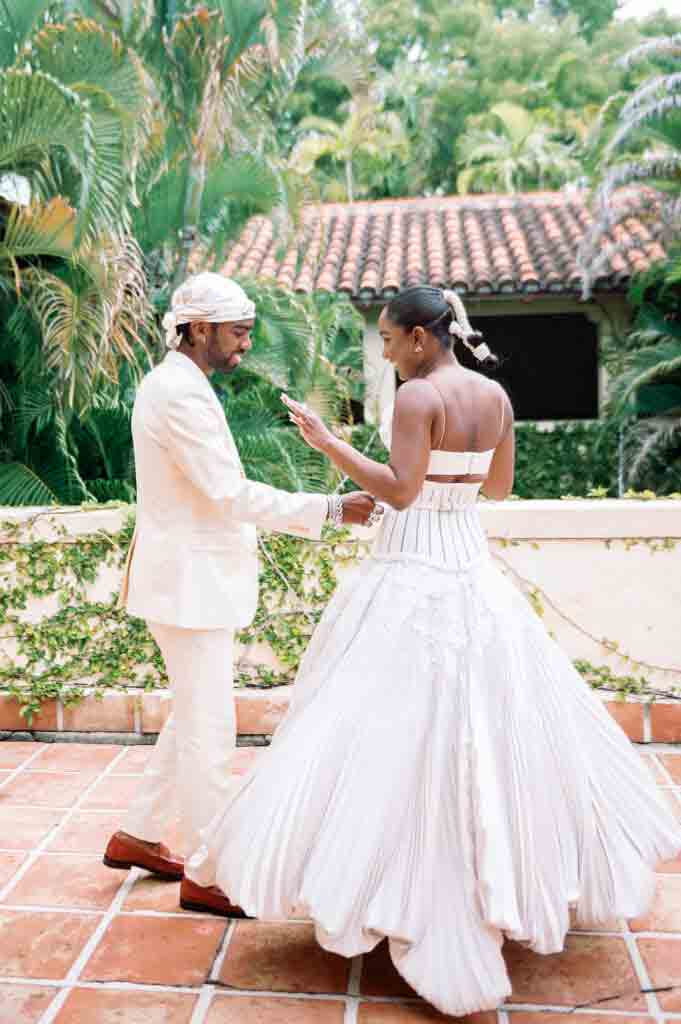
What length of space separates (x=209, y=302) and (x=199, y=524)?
27.3 inches

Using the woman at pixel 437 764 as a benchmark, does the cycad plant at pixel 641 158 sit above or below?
above

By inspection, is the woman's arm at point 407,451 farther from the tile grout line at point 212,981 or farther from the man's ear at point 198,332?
the tile grout line at point 212,981

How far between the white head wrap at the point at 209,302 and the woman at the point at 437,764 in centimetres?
40

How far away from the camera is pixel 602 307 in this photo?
15328mm

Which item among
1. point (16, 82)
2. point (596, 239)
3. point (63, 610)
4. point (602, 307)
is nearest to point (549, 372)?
point (602, 307)

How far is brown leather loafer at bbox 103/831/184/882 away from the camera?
372cm

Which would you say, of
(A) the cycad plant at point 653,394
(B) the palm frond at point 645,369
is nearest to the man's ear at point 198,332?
(A) the cycad plant at point 653,394

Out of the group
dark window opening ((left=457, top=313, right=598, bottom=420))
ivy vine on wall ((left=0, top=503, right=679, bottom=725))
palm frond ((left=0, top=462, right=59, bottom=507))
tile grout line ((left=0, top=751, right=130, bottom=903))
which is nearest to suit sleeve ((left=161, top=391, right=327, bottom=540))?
tile grout line ((left=0, top=751, right=130, bottom=903))

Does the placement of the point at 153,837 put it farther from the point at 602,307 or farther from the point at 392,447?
the point at 602,307

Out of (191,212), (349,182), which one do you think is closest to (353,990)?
(191,212)

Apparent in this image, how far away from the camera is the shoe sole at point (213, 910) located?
343cm

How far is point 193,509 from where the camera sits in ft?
11.1

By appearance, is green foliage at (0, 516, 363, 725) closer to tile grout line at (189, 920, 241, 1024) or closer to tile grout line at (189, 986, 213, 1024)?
tile grout line at (189, 920, 241, 1024)

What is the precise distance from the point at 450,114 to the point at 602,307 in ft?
44.9
